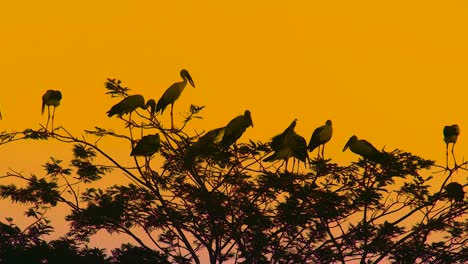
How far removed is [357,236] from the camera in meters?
17.7

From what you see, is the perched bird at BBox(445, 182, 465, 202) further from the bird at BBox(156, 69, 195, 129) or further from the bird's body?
the bird's body

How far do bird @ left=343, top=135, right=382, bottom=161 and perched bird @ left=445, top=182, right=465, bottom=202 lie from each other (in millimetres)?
1662

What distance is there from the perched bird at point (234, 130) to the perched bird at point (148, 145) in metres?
1.20

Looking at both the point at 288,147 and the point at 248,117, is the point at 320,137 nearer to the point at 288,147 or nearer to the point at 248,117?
the point at 288,147

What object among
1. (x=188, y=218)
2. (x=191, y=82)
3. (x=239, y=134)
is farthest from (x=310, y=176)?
(x=191, y=82)

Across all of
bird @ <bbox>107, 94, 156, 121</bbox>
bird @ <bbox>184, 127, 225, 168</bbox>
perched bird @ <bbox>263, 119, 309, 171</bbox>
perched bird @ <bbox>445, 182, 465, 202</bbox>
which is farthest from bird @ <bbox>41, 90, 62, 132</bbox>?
perched bird @ <bbox>445, 182, 465, 202</bbox>

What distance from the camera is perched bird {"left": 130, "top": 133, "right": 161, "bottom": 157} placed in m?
16.6

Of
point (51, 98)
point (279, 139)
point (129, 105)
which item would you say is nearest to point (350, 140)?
point (279, 139)

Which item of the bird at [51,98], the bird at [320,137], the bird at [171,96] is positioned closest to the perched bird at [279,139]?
the bird at [320,137]

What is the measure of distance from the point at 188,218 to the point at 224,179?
51.8 inches

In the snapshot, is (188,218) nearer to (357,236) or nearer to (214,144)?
(214,144)

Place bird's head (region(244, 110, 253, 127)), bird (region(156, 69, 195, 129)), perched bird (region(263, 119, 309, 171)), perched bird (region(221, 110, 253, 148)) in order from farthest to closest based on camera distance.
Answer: bird (region(156, 69, 195, 129)) → bird's head (region(244, 110, 253, 127)) → perched bird (region(221, 110, 253, 148)) → perched bird (region(263, 119, 309, 171))

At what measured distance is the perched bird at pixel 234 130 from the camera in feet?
53.8

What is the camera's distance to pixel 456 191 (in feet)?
56.2
